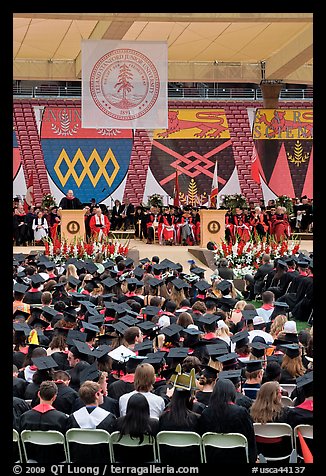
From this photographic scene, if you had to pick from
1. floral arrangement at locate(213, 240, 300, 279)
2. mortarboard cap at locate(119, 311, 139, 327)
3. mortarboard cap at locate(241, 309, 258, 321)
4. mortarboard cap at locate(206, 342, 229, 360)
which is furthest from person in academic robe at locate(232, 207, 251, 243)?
mortarboard cap at locate(206, 342, 229, 360)

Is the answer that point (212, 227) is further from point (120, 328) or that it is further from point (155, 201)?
→ point (120, 328)

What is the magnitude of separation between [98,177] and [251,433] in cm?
2629

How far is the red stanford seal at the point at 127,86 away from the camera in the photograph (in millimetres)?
18484

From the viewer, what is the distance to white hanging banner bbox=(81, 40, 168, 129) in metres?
18.5

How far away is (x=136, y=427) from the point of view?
6.04 meters

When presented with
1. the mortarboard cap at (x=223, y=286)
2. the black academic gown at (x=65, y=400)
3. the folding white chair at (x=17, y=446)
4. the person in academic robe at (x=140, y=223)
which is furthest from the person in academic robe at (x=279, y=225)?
the folding white chair at (x=17, y=446)

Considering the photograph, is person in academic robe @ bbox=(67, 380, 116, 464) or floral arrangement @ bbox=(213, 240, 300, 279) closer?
person in academic robe @ bbox=(67, 380, 116, 464)

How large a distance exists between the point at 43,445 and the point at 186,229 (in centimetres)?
1887

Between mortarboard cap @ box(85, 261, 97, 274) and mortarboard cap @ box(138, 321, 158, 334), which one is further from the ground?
mortarboard cap @ box(85, 261, 97, 274)

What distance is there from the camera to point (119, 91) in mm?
18438

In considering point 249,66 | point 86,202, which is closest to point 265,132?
point 249,66

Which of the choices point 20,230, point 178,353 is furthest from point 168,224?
point 178,353

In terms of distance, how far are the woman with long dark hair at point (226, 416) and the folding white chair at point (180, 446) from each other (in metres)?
0.22

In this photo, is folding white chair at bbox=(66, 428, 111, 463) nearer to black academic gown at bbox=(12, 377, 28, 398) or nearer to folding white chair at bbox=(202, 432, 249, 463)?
folding white chair at bbox=(202, 432, 249, 463)
